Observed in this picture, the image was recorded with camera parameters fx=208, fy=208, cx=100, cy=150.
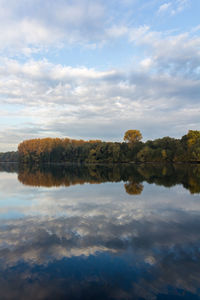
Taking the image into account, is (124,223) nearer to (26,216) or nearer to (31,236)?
(31,236)

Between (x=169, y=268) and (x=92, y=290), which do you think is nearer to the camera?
(x=92, y=290)

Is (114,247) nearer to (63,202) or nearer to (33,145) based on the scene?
(63,202)

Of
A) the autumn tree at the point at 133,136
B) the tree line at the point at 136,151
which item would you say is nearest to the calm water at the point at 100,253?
the tree line at the point at 136,151

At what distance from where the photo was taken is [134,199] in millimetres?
16672

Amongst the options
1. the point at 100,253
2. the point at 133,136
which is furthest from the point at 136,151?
the point at 100,253

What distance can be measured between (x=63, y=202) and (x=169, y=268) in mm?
10876

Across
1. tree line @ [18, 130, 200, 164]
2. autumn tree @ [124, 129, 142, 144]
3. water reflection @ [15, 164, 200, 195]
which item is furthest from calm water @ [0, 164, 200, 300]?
autumn tree @ [124, 129, 142, 144]

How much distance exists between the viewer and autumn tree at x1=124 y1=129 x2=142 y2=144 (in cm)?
11999

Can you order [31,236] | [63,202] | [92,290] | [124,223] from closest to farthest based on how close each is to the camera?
[92,290] < [31,236] < [124,223] < [63,202]

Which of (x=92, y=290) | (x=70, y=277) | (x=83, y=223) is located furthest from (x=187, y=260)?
(x=83, y=223)

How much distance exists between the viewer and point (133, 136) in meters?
120

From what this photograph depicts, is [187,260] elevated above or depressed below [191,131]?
below

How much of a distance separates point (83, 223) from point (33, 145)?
528ft

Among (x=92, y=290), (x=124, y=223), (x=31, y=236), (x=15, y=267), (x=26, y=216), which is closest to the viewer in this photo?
(x=92, y=290)
